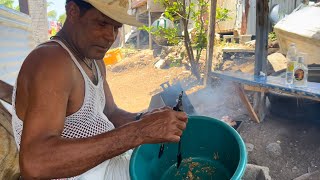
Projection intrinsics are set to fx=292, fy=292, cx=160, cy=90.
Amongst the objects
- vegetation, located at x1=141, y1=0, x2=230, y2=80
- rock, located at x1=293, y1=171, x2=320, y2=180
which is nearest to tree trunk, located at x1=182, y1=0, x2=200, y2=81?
vegetation, located at x1=141, y1=0, x2=230, y2=80

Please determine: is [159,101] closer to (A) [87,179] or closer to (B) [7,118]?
(B) [7,118]

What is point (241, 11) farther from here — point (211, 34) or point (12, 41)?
point (12, 41)

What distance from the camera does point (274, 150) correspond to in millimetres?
3990

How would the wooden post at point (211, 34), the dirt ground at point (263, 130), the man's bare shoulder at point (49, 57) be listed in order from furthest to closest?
the wooden post at point (211, 34) → the dirt ground at point (263, 130) → the man's bare shoulder at point (49, 57)

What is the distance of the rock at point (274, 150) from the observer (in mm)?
3939

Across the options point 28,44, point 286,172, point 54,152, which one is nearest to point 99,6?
point 54,152

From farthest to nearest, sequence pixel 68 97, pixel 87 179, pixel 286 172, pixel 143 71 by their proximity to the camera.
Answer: pixel 143 71 < pixel 286 172 < pixel 87 179 < pixel 68 97

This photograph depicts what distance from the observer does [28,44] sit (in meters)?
4.59

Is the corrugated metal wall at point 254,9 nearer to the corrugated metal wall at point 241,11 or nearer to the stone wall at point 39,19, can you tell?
the corrugated metal wall at point 241,11

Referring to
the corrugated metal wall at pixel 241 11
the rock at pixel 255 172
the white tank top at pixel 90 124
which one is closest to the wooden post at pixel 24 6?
the white tank top at pixel 90 124

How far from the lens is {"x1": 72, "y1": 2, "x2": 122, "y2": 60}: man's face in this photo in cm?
158

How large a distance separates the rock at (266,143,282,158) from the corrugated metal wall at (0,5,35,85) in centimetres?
352

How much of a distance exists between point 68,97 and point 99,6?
480 millimetres

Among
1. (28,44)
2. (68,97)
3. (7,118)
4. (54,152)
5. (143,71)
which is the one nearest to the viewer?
(54,152)
